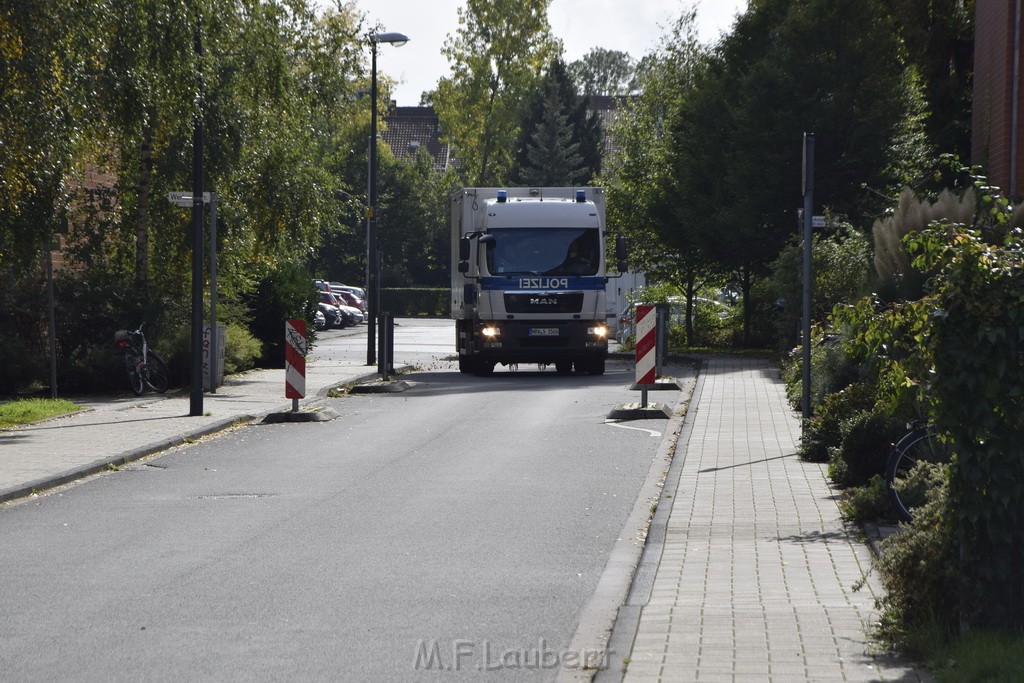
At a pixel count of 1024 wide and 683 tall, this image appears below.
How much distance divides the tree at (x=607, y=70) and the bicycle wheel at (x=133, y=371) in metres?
92.1

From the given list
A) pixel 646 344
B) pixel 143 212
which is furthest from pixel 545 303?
pixel 646 344

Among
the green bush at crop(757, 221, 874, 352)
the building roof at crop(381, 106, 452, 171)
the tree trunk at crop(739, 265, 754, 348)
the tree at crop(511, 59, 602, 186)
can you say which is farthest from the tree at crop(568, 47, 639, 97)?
the green bush at crop(757, 221, 874, 352)

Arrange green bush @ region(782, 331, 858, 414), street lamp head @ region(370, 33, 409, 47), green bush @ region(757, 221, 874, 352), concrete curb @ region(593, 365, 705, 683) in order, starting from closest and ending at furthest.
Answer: concrete curb @ region(593, 365, 705, 683)
green bush @ region(782, 331, 858, 414)
green bush @ region(757, 221, 874, 352)
street lamp head @ region(370, 33, 409, 47)

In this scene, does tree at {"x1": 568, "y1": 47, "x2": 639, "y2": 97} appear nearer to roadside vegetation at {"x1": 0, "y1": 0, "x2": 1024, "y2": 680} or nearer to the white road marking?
roadside vegetation at {"x1": 0, "y1": 0, "x2": 1024, "y2": 680}

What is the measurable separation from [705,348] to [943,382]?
29.9 m

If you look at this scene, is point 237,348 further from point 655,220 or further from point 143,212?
point 655,220

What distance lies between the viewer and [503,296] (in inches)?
1011

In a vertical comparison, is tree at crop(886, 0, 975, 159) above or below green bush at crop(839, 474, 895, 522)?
above

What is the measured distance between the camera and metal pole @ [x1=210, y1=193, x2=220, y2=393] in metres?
19.3

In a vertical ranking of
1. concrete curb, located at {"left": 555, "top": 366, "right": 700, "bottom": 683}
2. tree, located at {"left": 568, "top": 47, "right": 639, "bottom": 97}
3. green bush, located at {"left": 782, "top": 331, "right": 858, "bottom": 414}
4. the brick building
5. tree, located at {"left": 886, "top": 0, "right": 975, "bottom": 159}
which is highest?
tree, located at {"left": 568, "top": 47, "right": 639, "bottom": 97}

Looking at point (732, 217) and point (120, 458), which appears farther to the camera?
point (732, 217)

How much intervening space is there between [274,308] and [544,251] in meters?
6.07

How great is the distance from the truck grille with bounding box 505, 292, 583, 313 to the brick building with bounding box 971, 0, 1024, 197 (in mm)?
7487

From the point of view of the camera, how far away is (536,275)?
25703 mm
